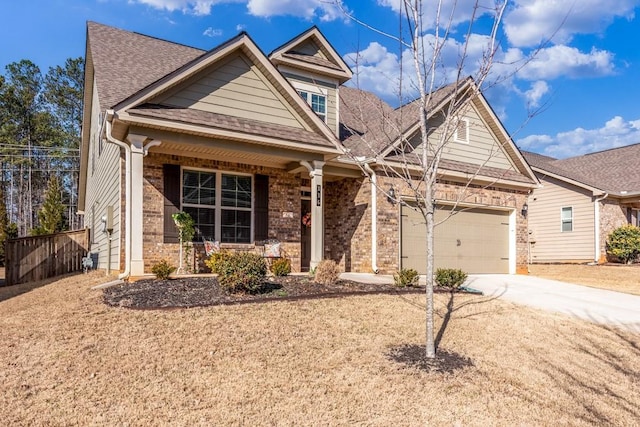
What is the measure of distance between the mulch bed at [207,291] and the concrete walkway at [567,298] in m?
1.74

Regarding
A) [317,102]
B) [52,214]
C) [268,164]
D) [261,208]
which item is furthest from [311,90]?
[52,214]

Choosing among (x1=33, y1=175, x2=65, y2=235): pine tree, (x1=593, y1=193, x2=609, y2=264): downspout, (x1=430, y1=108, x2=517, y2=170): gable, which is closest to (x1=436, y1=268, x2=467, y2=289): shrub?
(x1=430, y1=108, x2=517, y2=170): gable

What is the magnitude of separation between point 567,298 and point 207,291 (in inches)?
303

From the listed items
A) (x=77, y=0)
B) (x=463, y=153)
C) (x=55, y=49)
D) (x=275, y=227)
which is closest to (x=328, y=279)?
(x=275, y=227)

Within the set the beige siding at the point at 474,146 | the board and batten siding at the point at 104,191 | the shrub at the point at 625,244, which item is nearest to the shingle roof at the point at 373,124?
the beige siding at the point at 474,146

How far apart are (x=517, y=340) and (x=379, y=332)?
2000 millimetres

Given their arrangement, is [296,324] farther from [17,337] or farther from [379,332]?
[17,337]

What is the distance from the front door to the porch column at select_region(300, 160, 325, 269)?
7.72ft

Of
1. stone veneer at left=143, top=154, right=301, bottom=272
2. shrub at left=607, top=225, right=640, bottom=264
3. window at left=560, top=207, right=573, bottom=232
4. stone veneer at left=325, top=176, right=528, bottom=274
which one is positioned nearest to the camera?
stone veneer at left=143, top=154, right=301, bottom=272

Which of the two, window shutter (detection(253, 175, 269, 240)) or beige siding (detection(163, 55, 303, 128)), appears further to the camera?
window shutter (detection(253, 175, 269, 240))

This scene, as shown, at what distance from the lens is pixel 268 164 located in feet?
37.6

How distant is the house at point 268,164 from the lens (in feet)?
29.7

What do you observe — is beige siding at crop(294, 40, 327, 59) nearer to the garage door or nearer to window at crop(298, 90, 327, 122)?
window at crop(298, 90, 327, 122)

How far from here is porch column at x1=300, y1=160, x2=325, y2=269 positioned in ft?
33.7
